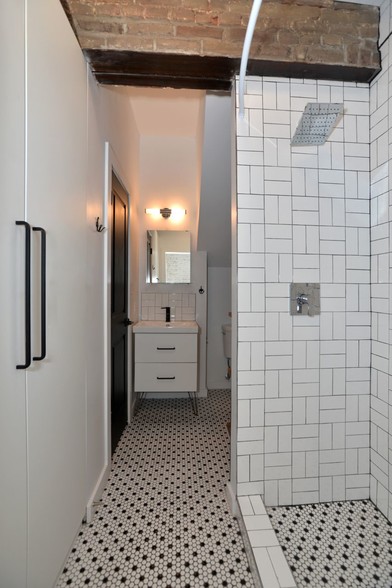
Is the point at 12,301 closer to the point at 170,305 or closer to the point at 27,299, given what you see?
the point at 27,299

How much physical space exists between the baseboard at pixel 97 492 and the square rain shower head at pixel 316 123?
6.84 ft

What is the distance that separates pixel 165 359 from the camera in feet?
7.72

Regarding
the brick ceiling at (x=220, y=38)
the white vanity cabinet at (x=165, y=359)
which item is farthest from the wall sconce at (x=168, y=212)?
the brick ceiling at (x=220, y=38)

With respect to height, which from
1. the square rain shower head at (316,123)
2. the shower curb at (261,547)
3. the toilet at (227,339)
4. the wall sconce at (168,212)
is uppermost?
the wall sconce at (168,212)

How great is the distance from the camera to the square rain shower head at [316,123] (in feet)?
3.58

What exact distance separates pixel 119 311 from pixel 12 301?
130 centimetres

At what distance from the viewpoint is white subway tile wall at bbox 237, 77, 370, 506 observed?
1307mm

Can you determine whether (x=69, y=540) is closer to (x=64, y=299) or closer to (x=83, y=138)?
(x=64, y=299)

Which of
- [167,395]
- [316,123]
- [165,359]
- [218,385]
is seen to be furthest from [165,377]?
[316,123]

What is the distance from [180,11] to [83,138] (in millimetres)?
737

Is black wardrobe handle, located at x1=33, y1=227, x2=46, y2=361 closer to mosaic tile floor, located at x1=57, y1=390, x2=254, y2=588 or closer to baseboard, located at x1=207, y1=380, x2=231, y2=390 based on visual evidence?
mosaic tile floor, located at x1=57, y1=390, x2=254, y2=588

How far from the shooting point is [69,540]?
3.67ft

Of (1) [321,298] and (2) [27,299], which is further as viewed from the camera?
(1) [321,298]

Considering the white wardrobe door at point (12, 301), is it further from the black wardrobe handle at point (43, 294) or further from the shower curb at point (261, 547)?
the shower curb at point (261, 547)
